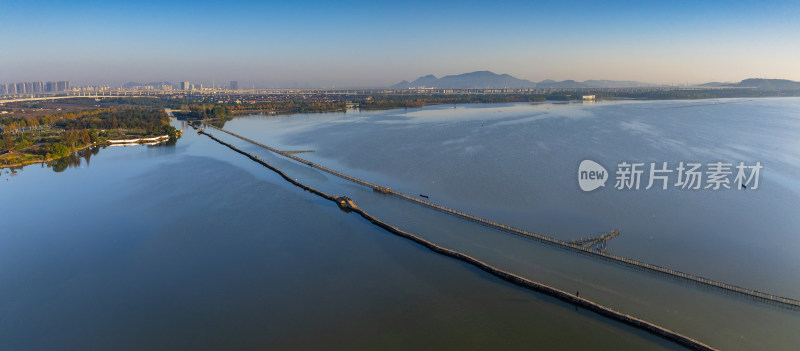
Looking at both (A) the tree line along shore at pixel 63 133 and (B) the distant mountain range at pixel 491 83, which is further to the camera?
(B) the distant mountain range at pixel 491 83

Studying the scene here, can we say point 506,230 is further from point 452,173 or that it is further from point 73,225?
point 73,225

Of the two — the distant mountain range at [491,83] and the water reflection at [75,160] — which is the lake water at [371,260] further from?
the distant mountain range at [491,83]

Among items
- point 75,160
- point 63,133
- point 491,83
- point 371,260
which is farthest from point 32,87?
point 491,83

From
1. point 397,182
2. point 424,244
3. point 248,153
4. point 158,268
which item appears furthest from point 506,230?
point 248,153

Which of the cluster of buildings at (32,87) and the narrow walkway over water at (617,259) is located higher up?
the cluster of buildings at (32,87)

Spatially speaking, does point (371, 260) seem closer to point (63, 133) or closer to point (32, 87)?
point (63, 133)

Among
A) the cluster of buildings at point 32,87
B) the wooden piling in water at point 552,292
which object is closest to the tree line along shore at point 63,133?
the wooden piling in water at point 552,292
